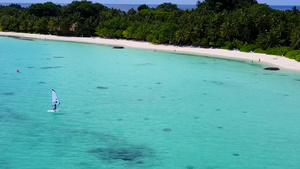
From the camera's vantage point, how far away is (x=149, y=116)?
103 ft

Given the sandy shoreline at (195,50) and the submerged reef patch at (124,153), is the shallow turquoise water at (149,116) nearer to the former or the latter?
the submerged reef patch at (124,153)

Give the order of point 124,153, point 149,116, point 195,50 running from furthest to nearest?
point 195,50 → point 149,116 → point 124,153

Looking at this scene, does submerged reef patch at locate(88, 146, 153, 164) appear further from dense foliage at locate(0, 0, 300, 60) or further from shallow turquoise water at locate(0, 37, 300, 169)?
dense foliage at locate(0, 0, 300, 60)

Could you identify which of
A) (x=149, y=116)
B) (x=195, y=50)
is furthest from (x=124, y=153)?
(x=195, y=50)

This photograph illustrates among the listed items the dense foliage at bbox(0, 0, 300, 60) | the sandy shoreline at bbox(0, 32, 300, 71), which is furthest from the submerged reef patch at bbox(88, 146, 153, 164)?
the dense foliage at bbox(0, 0, 300, 60)

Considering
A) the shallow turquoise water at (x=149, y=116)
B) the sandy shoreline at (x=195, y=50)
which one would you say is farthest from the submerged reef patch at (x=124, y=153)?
the sandy shoreline at (x=195, y=50)

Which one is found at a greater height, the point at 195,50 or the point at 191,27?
the point at 191,27

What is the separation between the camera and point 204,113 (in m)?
32.4

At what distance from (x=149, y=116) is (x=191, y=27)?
4576 cm

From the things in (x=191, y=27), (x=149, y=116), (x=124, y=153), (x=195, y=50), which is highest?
(x=191, y=27)

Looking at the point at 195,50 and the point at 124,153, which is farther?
the point at 195,50

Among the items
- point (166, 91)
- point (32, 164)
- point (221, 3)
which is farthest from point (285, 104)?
point (221, 3)

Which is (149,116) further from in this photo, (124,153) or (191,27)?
(191,27)

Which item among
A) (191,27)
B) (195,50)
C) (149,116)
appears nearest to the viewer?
(149,116)
